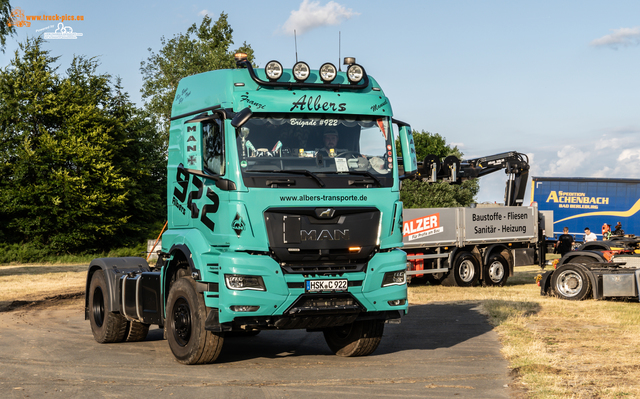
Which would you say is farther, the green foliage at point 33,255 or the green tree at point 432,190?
the green tree at point 432,190

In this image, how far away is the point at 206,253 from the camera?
28.2 feet

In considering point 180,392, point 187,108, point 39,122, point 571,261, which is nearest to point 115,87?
point 39,122

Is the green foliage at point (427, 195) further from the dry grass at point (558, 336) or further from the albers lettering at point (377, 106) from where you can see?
the albers lettering at point (377, 106)

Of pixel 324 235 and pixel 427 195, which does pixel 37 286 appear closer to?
pixel 324 235

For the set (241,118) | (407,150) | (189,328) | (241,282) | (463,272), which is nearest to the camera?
(241,282)

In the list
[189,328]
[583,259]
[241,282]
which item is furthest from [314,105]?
[583,259]

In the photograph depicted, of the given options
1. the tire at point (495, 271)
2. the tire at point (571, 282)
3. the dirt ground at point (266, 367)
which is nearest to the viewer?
the dirt ground at point (266, 367)

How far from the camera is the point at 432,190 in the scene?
2813 inches

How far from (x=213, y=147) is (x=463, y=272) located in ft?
49.3

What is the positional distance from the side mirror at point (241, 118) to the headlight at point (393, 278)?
2.62 metres

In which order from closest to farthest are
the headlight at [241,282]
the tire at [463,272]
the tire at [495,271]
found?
1. the headlight at [241,282]
2. the tire at [463,272]
3. the tire at [495,271]

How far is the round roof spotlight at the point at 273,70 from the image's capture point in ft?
28.8

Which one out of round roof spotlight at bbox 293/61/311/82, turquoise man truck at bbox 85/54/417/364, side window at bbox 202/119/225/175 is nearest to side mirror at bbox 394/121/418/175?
turquoise man truck at bbox 85/54/417/364

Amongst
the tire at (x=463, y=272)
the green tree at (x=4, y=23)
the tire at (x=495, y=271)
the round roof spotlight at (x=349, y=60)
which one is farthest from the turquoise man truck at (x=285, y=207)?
the green tree at (x=4, y=23)
